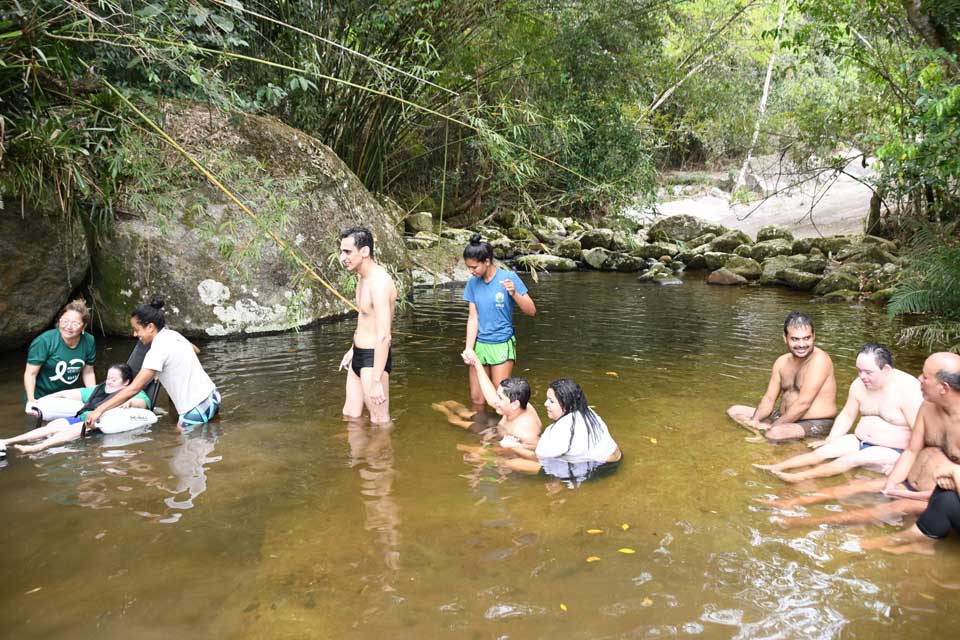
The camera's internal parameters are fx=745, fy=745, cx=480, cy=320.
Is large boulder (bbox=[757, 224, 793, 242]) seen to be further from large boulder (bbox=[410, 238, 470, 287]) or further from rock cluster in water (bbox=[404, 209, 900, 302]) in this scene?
large boulder (bbox=[410, 238, 470, 287])

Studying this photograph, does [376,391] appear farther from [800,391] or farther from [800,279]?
[800,279]

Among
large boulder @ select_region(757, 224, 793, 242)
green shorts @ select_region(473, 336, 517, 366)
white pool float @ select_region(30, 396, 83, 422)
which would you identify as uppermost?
large boulder @ select_region(757, 224, 793, 242)

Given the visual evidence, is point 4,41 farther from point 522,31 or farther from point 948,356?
point 522,31

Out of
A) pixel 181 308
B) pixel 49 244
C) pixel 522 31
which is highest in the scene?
pixel 522 31

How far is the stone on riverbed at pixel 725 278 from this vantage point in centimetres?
1683

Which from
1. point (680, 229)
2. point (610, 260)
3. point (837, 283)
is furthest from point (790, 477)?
point (680, 229)

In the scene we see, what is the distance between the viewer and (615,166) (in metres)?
11.1

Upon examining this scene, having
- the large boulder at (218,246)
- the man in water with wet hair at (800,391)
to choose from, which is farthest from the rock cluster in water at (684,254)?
the man in water with wet hair at (800,391)

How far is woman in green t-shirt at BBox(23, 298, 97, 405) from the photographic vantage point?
6.22m

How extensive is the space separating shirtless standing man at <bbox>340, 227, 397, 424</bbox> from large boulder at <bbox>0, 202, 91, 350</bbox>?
4.44 metres

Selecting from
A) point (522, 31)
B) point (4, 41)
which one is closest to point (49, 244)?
point (4, 41)

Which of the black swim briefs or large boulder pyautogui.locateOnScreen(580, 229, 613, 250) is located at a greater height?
large boulder pyautogui.locateOnScreen(580, 229, 613, 250)

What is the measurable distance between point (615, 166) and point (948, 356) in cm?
727

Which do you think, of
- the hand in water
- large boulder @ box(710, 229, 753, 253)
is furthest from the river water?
large boulder @ box(710, 229, 753, 253)
